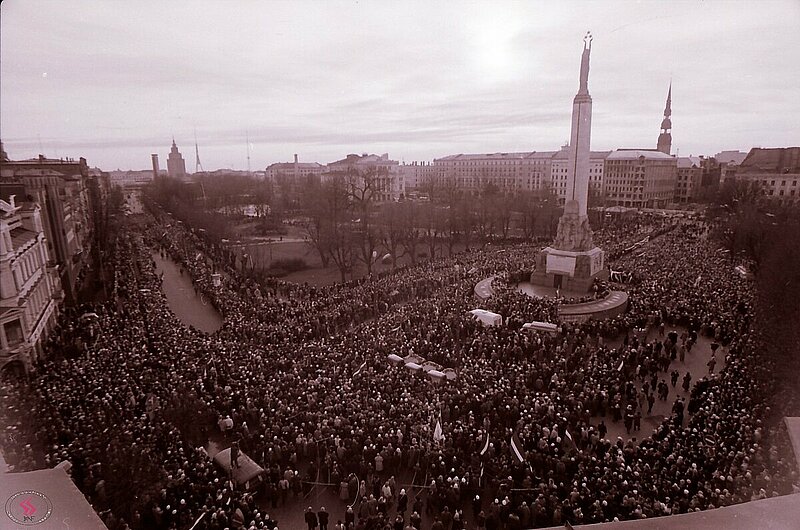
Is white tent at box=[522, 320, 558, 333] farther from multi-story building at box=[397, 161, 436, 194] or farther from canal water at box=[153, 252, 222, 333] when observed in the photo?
multi-story building at box=[397, 161, 436, 194]

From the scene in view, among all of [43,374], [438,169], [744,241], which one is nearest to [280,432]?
[43,374]

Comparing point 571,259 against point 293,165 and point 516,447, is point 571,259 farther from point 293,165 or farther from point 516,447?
point 293,165

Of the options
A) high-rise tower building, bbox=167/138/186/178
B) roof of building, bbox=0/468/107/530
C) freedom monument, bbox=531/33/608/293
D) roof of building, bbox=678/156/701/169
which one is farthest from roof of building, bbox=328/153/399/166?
roof of building, bbox=0/468/107/530

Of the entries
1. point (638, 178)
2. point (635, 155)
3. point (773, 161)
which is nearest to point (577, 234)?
point (773, 161)

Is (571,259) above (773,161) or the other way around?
the other way around

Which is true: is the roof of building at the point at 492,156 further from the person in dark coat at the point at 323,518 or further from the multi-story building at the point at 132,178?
the person in dark coat at the point at 323,518
